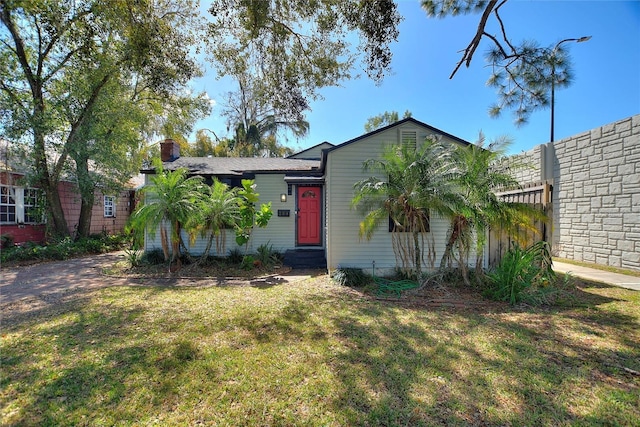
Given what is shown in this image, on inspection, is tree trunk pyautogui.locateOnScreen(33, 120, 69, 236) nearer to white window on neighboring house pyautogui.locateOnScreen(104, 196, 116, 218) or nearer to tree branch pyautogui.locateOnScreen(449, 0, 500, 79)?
white window on neighboring house pyautogui.locateOnScreen(104, 196, 116, 218)

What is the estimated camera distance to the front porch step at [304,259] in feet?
27.7

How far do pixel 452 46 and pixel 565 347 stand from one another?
21.1 ft

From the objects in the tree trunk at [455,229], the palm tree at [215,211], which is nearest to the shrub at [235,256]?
the palm tree at [215,211]

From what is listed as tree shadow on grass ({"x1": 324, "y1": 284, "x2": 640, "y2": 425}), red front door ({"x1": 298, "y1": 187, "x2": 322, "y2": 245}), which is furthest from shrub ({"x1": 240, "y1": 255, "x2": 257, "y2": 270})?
tree shadow on grass ({"x1": 324, "y1": 284, "x2": 640, "y2": 425})

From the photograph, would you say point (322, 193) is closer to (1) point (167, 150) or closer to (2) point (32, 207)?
(1) point (167, 150)

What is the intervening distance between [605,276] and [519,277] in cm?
356

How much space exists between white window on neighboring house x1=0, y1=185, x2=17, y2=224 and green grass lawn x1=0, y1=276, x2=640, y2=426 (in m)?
9.08

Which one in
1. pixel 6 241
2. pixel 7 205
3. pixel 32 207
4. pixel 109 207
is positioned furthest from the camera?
pixel 109 207

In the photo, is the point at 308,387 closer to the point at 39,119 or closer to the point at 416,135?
the point at 416,135

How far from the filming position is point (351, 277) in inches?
253

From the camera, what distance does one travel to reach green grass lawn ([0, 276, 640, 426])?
7.74 ft

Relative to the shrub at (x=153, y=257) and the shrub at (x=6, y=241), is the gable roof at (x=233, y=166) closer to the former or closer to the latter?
the shrub at (x=153, y=257)

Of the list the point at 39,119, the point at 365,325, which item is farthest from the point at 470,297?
the point at 39,119

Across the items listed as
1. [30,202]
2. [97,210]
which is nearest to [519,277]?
[30,202]
